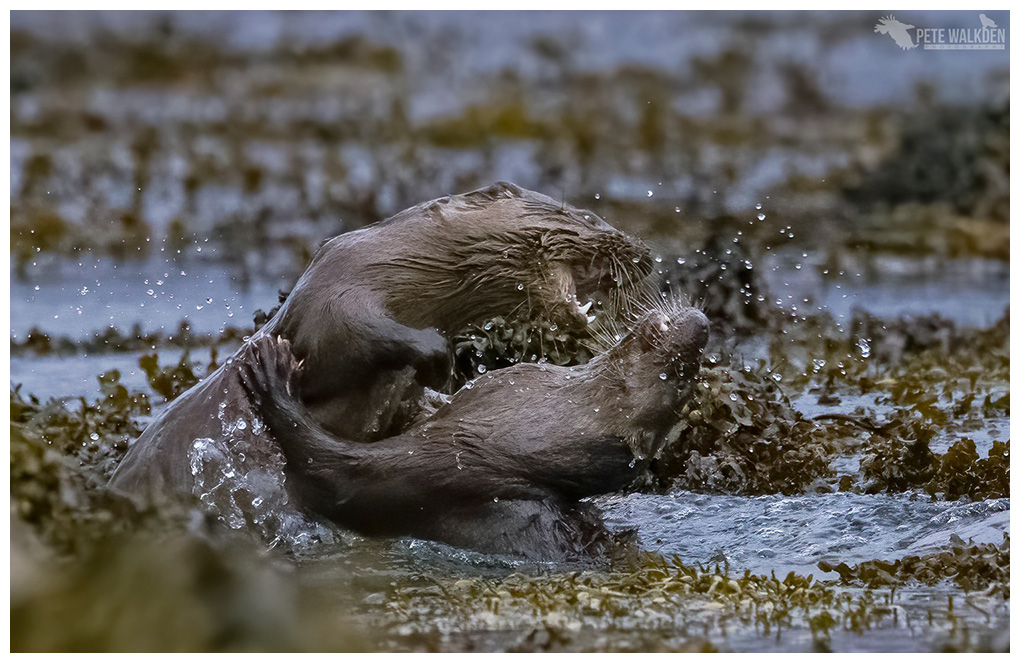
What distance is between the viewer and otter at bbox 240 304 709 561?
5.42m

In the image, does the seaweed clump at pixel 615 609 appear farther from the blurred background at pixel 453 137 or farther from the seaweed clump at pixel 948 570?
the blurred background at pixel 453 137

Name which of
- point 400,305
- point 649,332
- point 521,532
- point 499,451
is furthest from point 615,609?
point 400,305

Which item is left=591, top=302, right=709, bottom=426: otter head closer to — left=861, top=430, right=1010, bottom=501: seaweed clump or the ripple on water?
the ripple on water

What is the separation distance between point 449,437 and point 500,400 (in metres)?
0.26

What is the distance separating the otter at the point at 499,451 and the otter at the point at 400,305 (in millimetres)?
125

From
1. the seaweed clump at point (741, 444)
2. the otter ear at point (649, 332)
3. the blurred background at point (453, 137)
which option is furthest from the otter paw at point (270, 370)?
the blurred background at point (453, 137)

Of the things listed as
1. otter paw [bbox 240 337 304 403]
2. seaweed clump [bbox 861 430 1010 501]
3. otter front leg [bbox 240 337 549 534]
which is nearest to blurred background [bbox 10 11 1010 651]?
seaweed clump [bbox 861 430 1010 501]

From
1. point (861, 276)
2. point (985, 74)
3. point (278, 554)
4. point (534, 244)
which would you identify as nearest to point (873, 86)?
point (985, 74)

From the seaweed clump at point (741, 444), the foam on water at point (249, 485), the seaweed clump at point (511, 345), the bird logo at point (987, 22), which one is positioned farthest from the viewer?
the seaweed clump at point (741, 444)

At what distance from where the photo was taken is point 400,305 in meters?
5.57

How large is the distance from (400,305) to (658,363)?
3.54 feet

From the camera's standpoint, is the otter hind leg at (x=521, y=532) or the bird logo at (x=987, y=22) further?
the bird logo at (x=987, y=22)

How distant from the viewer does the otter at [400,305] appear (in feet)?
17.9

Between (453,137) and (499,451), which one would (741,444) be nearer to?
(499,451)
